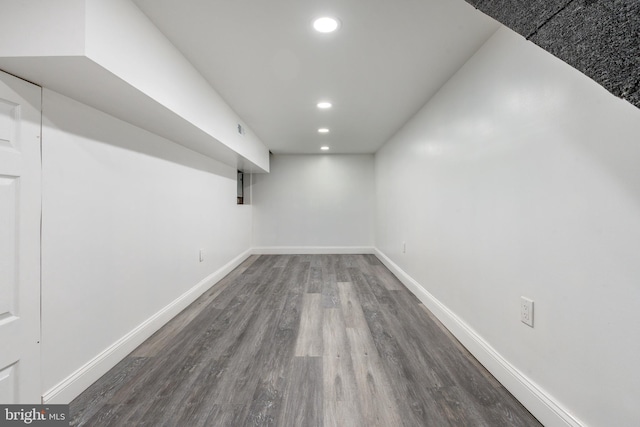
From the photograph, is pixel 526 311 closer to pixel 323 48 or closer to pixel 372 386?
pixel 372 386

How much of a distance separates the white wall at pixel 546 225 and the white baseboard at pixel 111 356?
2.42m

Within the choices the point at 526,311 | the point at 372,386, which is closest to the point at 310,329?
the point at 372,386

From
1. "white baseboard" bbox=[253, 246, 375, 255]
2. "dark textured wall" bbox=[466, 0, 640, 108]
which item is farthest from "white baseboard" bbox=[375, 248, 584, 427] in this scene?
"white baseboard" bbox=[253, 246, 375, 255]

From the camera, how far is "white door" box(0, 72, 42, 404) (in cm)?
116

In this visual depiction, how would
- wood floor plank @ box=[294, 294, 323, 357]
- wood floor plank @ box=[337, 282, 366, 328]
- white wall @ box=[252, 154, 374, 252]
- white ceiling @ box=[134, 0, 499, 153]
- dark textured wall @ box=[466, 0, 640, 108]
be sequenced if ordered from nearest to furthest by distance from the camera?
1. dark textured wall @ box=[466, 0, 640, 108]
2. white ceiling @ box=[134, 0, 499, 153]
3. wood floor plank @ box=[294, 294, 323, 357]
4. wood floor plank @ box=[337, 282, 366, 328]
5. white wall @ box=[252, 154, 374, 252]

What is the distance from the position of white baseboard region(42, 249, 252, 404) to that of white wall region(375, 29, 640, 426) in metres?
2.42

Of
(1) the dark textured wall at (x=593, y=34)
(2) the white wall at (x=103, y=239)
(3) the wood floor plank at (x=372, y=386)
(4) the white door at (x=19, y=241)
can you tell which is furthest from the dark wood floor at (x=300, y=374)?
(1) the dark textured wall at (x=593, y=34)

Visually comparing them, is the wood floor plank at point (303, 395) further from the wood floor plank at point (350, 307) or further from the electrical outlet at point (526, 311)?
the electrical outlet at point (526, 311)

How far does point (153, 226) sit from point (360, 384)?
6.52 ft

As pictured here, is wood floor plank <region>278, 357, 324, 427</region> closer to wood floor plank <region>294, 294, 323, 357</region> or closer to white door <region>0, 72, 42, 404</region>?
wood floor plank <region>294, 294, 323, 357</region>

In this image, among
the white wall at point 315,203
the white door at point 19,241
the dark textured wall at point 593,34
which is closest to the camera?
the dark textured wall at point 593,34

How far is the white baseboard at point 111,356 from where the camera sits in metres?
1.38

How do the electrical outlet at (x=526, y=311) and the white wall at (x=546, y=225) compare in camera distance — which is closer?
the white wall at (x=546, y=225)

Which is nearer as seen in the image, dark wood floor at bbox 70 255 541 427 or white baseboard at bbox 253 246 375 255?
dark wood floor at bbox 70 255 541 427
